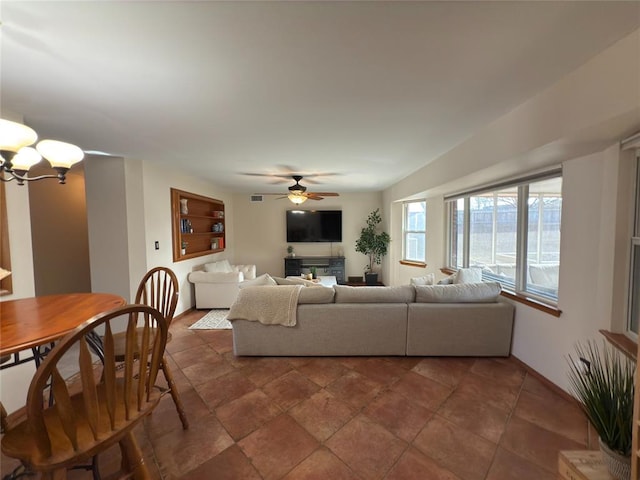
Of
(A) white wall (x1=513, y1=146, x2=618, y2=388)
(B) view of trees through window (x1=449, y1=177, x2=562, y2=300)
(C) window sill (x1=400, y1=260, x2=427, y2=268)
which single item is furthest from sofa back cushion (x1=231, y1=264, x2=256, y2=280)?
(A) white wall (x1=513, y1=146, x2=618, y2=388)

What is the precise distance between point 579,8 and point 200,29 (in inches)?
63.3

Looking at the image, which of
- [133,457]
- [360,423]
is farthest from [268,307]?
[133,457]

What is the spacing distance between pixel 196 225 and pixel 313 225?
2.59 m

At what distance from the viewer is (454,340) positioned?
2568mm

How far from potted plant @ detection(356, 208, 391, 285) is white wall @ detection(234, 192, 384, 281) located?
0.17 m

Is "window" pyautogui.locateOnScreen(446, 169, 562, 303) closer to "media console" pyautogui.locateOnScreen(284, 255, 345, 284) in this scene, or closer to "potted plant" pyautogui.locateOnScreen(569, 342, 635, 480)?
"potted plant" pyautogui.locateOnScreen(569, 342, 635, 480)

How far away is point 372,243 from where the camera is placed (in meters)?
5.79

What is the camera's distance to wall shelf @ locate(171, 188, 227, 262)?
3873 millimetres

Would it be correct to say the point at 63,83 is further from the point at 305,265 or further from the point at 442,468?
the point at 305,265

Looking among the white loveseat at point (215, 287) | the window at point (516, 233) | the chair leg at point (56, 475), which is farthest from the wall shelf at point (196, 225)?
the window at point (516, 233)

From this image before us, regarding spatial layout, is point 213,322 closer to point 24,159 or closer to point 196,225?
point 196,225

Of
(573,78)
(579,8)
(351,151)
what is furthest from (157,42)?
(573,78)

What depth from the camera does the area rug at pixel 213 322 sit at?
349 cm

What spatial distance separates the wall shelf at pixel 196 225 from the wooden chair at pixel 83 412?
120 inches
